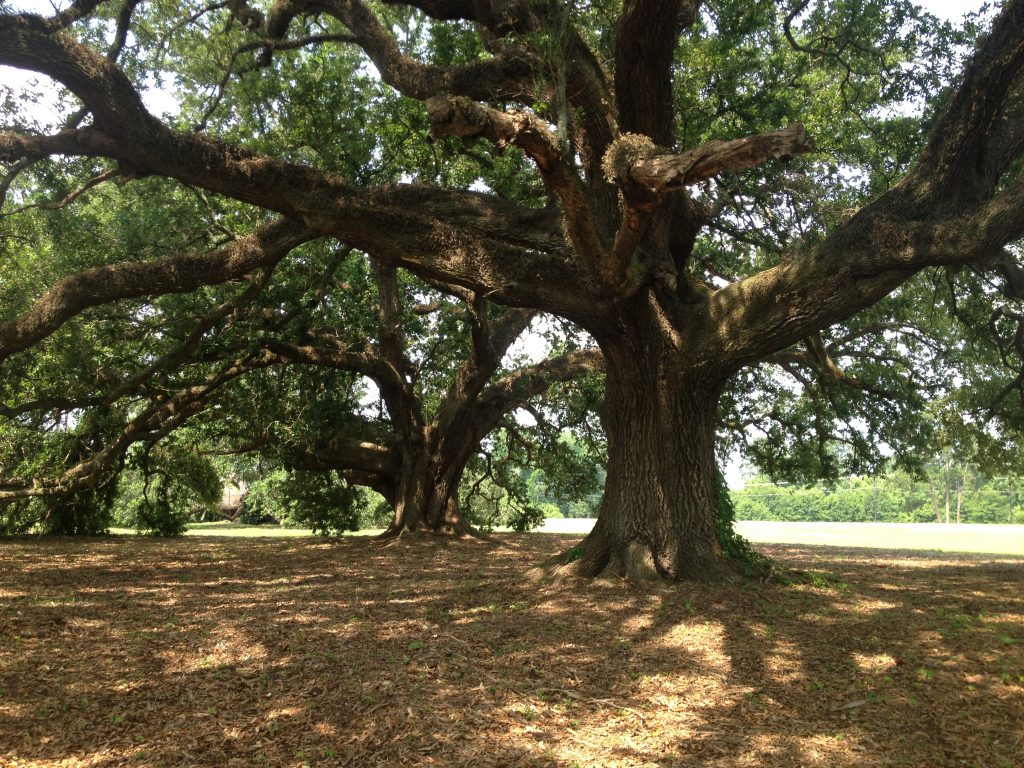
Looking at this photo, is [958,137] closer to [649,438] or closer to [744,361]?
[744,361]

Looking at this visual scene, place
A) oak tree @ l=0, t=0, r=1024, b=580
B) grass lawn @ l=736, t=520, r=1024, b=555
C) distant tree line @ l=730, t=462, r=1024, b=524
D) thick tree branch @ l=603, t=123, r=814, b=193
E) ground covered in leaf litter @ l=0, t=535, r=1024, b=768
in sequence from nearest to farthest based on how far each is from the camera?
ground covered in leaf litter @ l=0, t=535, r=1024, b=768
thick tree branch @ l=603, t=123, r=814, b=193
oak tree @ l=0, t=0, r=1024, b=580
grass lawn @ l=736, t=520, r=1024, b=555
distant tree line @ l=730, t=462, r=1024, b=524

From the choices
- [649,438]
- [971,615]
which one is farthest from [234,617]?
[971,615]

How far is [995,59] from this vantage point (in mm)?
5789

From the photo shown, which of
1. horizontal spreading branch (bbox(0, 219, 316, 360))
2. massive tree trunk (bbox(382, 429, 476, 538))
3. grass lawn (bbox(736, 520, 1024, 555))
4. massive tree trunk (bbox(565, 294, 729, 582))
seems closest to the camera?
horizontal spreading branch (bbox(0, 219, 316, 360))

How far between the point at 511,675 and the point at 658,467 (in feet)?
11.5

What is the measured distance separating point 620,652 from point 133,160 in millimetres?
6370

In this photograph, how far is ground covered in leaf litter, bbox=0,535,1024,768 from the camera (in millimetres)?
3490

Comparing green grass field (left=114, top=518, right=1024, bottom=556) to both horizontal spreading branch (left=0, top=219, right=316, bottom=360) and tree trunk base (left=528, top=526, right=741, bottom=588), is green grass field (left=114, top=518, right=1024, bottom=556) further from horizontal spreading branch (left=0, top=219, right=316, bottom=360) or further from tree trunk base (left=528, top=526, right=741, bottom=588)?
horizontal spreading branch (left=0, top=219, right=316, bottom=360)

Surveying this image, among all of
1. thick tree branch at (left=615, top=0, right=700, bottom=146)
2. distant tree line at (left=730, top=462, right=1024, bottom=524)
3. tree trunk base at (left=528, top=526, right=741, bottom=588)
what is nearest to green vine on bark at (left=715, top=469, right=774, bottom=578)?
tree trunk base at (left=528, top=526, right=741, bottom=588)

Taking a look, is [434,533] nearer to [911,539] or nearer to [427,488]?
[427,488]

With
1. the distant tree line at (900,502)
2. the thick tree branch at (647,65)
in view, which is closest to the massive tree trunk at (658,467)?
the thick tree branch at (647,65)

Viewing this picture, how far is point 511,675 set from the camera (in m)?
4.52

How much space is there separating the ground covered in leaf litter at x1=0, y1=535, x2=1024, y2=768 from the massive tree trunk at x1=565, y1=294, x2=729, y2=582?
48cm

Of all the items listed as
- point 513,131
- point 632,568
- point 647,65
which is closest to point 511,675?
point 632,568
